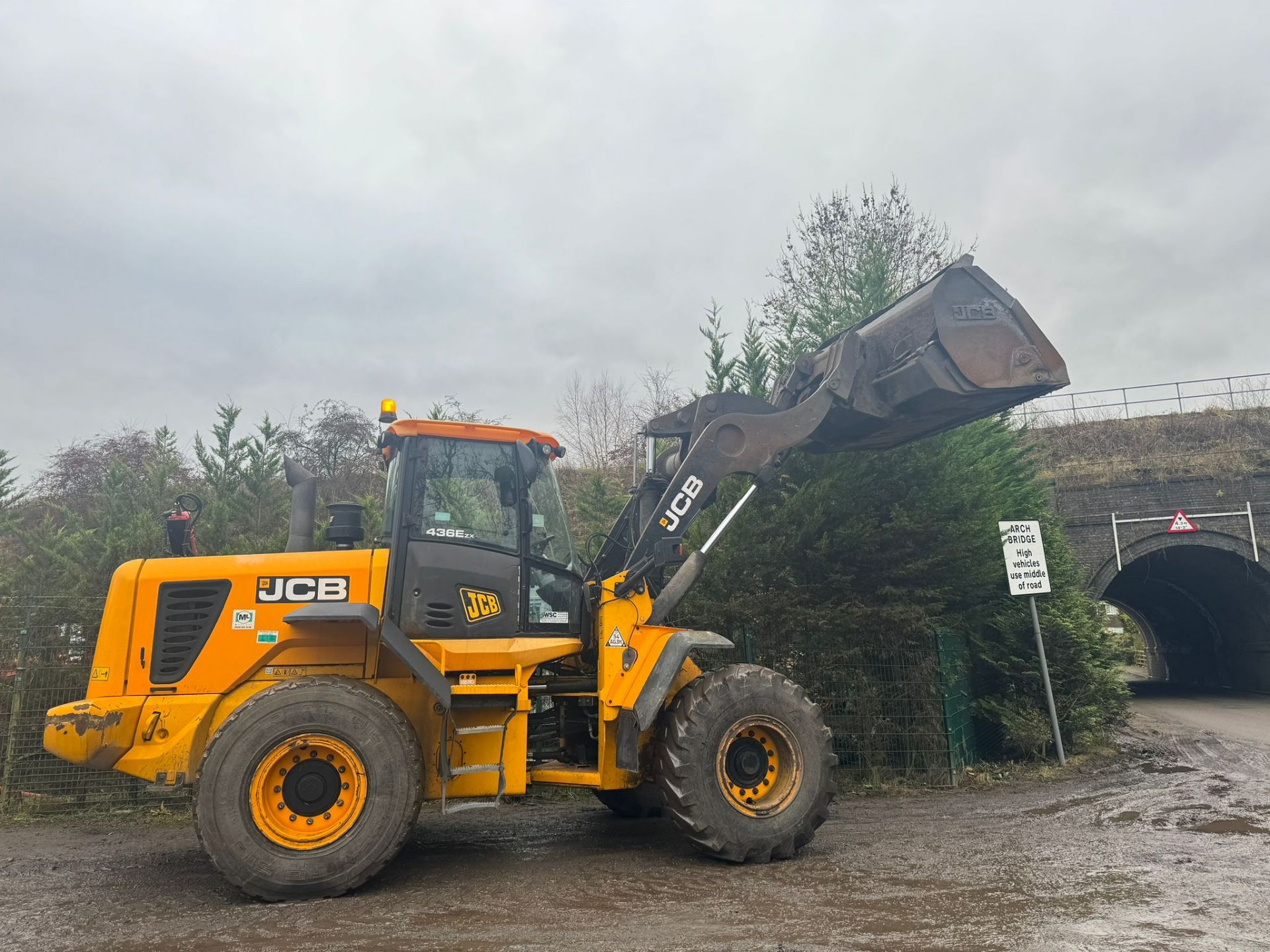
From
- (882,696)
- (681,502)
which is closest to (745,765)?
(681,502)

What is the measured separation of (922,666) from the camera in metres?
8.77

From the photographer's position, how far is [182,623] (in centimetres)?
552

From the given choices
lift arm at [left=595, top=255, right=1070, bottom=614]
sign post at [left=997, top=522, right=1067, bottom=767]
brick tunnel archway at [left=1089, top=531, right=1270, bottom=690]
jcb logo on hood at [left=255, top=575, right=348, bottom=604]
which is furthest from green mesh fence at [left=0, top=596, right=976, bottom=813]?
brick tunnel archway at [left=1089, top=531, right=1270, bottom=690]

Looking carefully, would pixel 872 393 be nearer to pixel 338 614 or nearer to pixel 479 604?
pixel 479 604

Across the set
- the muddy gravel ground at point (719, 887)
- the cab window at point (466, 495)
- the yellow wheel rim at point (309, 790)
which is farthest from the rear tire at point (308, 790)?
the cab window at point (466, 495)

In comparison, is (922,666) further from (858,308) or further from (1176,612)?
(1176,612)

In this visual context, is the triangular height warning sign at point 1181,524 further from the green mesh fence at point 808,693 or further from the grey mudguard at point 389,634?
the grey mudguard at point 389,634

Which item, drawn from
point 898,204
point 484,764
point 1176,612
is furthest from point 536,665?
point 1176,612

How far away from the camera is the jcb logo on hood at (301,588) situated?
5.60m

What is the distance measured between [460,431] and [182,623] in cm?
A: 219

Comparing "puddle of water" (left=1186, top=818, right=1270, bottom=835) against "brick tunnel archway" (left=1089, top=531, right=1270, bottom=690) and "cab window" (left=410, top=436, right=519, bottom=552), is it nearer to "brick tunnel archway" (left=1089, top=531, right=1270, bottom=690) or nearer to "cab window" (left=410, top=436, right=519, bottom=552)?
"cab window" (left=410, top=436, right=519, bottom=552)

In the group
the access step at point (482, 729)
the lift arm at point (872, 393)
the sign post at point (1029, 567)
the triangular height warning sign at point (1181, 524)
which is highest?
the triangular height warning sign at point (1181, 524)

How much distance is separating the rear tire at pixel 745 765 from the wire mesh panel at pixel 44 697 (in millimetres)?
5265

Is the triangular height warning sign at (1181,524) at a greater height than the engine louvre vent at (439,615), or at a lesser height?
greater
